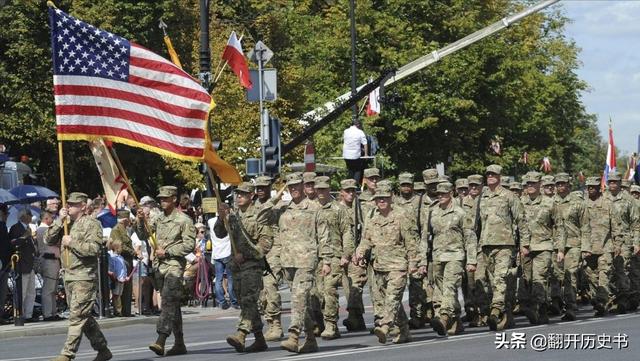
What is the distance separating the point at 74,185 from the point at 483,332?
103 ft

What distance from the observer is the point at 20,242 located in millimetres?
23719

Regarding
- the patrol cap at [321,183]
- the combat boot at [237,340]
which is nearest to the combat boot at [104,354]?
the combat boot at [237,340]

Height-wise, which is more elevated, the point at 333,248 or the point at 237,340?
the point at 333,248

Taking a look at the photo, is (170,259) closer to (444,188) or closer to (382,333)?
(382,333)

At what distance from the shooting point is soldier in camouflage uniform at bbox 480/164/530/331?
2081 centimetres

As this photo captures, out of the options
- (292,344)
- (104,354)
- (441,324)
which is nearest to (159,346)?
(104,354)

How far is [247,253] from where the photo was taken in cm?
1795

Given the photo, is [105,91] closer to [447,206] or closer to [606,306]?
[447,206]

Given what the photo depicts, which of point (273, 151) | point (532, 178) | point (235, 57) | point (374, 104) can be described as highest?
point (374, 104)

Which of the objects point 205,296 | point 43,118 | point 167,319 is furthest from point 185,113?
point 43,118

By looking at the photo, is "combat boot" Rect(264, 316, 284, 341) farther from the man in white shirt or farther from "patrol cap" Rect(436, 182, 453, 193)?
the man in white shirt

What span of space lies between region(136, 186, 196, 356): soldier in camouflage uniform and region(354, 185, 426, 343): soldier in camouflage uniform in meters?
2.46

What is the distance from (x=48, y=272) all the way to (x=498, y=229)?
8065 mm

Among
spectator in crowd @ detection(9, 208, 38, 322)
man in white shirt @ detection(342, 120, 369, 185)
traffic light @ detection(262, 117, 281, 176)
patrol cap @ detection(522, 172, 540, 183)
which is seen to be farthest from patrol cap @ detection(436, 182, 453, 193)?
man in white shirt @ detection(342, 120, 369, 185)
